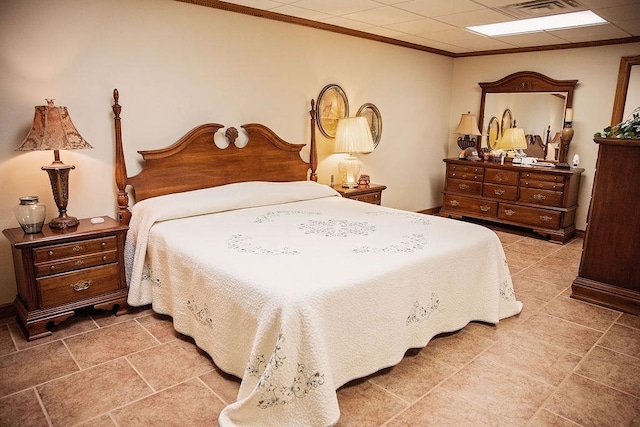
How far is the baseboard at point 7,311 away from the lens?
287cm

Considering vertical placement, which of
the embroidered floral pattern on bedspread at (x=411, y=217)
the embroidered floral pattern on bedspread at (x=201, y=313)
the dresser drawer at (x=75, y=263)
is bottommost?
the embroidered floral pattern on bedspread at (x=201, y=313)

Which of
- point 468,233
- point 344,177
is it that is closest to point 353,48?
point 344,177

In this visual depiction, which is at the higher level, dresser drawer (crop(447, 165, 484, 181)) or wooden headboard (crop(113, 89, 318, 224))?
wooden headboard (crop(113, 89, 318, 224))

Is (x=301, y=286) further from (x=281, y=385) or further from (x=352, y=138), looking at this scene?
(x=352, y=138)

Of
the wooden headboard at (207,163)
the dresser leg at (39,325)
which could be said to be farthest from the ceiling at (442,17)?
the dresser leg at (39,325)

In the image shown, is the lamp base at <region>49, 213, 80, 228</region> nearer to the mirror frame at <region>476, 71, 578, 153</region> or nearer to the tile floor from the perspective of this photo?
the tile floor

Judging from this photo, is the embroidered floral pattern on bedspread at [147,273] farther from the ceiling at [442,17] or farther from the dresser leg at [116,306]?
the ceiling at [442,17]

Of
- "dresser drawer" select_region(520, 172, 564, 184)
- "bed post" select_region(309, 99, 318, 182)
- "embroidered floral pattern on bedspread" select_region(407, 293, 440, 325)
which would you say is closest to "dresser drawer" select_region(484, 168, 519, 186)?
"dresser drawer" select_region(520, 172, 564, 184)

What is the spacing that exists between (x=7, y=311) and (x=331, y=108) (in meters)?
3.29

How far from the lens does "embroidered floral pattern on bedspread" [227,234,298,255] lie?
7.79 ft

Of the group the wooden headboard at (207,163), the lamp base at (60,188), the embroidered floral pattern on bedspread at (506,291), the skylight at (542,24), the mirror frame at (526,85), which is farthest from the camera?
the mirror frame at (526,85)

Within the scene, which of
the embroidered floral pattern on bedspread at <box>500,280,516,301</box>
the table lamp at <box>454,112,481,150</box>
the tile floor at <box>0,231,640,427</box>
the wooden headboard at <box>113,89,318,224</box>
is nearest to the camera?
the tile floor at <box>0,231,640,427</box>

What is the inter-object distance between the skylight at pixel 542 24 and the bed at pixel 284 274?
2252 millimetres

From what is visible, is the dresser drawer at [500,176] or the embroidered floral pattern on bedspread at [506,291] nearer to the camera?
the embroidered floral pattern on bedspread at [506,291]
